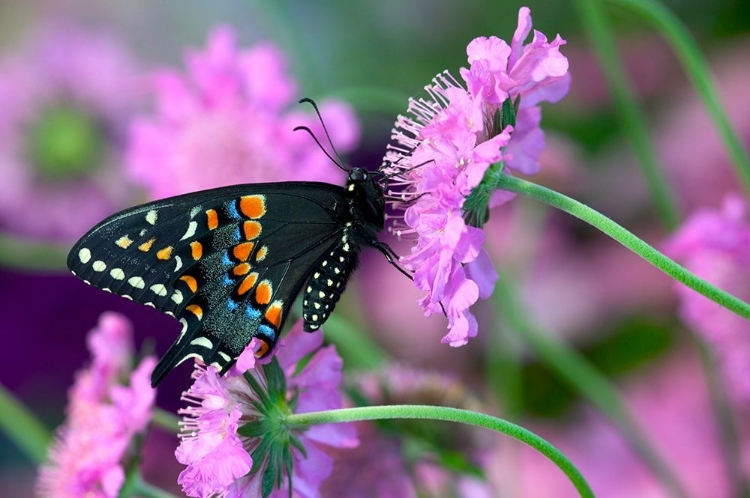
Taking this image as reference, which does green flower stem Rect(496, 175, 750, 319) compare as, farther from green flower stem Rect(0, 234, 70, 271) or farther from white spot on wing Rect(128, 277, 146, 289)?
green flower stem Rect(0, 234, 70, 271)

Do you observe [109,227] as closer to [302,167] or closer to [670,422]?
[302,167]

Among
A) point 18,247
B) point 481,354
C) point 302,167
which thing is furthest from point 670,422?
point 18,247

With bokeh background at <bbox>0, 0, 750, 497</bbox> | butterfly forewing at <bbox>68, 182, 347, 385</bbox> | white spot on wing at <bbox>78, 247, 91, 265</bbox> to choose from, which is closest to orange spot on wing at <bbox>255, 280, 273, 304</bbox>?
butterfly forewing at <bbox>68, 182, 347, 385</bbox>

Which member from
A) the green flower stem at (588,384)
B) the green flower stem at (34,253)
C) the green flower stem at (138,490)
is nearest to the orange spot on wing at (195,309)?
the green flower stem at (138,490)

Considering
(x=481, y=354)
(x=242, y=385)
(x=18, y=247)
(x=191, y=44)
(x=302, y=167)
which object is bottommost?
(x=242, y=385)

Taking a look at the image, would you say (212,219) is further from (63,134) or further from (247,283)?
(63,134)

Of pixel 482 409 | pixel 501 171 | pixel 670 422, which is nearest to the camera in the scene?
pixel 501 171

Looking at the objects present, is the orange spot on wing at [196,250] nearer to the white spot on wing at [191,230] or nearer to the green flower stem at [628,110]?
the white spot on wing at [191,230]
